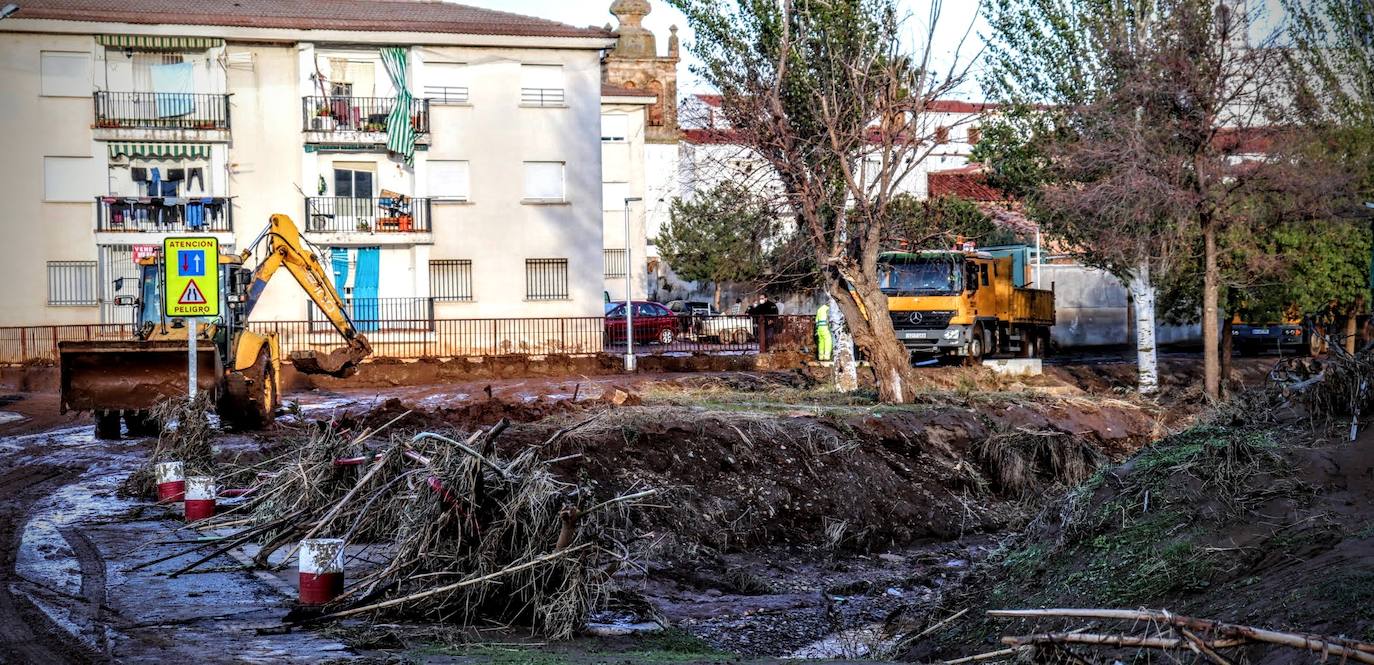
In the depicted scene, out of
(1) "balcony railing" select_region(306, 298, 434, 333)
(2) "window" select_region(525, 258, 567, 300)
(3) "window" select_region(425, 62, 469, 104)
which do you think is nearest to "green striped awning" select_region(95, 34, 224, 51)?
(3) "window" select_region(425, 62, 469, 104)

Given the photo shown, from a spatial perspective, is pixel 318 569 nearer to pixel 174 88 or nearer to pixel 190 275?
pixel 190 275

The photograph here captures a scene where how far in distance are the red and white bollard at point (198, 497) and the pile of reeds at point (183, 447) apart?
4.08 ft

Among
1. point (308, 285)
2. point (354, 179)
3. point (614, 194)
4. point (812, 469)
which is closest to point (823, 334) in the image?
point (308, 285)

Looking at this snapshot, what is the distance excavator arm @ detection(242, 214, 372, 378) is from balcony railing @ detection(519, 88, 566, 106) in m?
15.6

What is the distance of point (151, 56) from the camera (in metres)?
40.3

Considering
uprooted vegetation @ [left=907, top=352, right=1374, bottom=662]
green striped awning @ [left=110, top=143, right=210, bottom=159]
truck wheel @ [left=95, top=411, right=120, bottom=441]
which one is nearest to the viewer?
uprooted vegetation @ [left=907, top=352, right=1374, bottom=662]

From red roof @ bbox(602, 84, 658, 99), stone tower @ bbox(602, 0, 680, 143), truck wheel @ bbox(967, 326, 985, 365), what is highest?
stone tower @ bbox(602, 0, 680, 143)

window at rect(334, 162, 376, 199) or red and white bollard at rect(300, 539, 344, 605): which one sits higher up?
window at rect(334, 162, 376, 199)

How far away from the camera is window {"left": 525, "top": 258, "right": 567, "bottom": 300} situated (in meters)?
41.9

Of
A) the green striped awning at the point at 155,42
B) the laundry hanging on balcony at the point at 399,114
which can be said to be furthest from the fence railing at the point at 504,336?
the green striped awning at the point at 155,42

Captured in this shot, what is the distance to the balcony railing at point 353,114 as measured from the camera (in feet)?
133

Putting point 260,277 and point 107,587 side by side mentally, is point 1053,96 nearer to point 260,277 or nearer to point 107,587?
point 260,277

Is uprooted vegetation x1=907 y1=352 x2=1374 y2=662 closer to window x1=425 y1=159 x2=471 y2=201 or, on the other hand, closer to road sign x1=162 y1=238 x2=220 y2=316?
road sign x1=162 y1=238 x2=220 y2=316

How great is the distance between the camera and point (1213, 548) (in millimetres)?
9922
